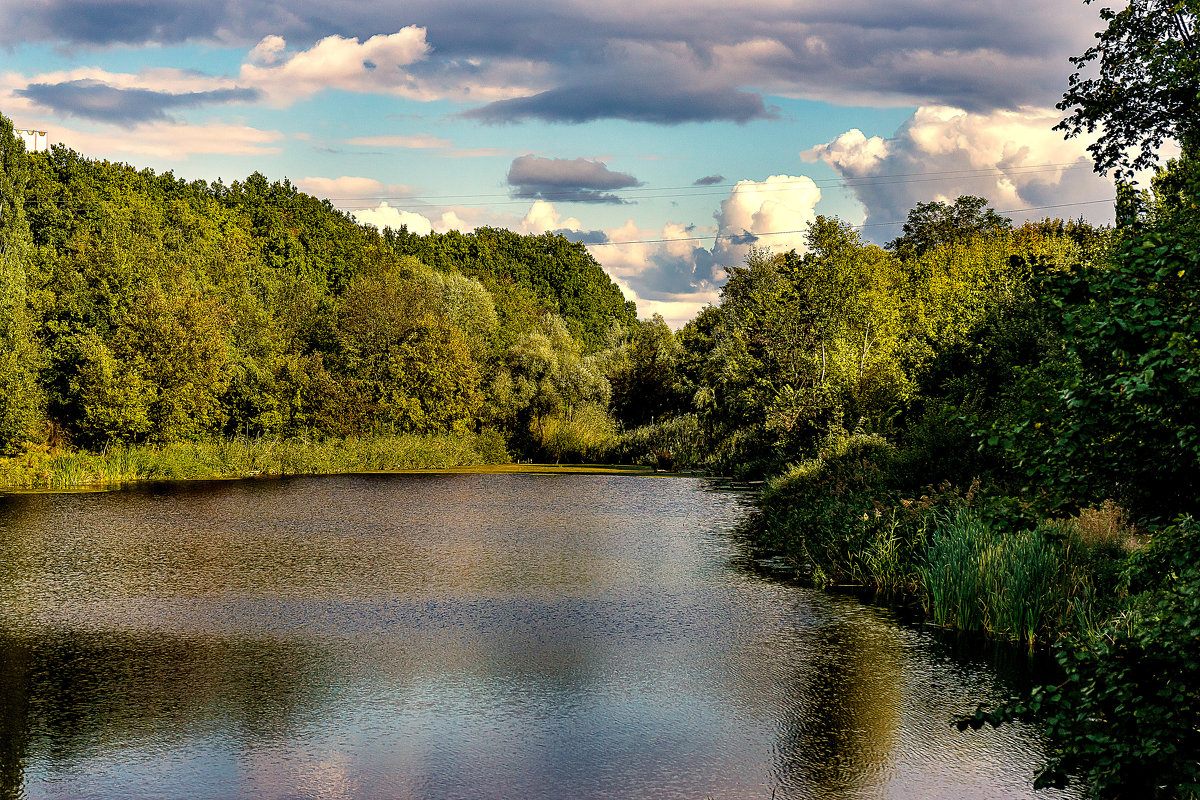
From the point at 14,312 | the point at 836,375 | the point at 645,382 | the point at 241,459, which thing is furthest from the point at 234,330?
the point at 836,375

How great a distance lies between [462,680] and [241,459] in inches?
1348

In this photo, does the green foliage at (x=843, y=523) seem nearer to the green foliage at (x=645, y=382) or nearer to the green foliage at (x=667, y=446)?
the green foliage at (x=667, y=446)

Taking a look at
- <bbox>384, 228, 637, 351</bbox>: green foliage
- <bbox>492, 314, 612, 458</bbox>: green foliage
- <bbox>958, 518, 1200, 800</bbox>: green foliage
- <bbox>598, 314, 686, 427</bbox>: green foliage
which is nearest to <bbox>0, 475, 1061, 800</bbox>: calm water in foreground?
<bbox>958, 518, 1200, 800</bbox>: green foliage

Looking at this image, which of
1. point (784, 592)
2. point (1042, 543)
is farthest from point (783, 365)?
point (1042, 543)

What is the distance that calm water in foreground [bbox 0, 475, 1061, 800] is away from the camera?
799 cm

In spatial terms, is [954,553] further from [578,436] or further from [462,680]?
[578,436]

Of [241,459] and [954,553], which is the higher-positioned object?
[954,553]

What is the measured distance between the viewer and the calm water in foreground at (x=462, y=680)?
7.99 m

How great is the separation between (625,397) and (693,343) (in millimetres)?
8183

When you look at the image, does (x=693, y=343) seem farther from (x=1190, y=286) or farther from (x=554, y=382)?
(x=1190, y=286)

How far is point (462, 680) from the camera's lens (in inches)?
421

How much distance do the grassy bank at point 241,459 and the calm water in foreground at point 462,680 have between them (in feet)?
47.7

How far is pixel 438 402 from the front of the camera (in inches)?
2119

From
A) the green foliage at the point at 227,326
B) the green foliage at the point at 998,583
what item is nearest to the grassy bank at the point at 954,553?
the green foliage at the point at 998,583
